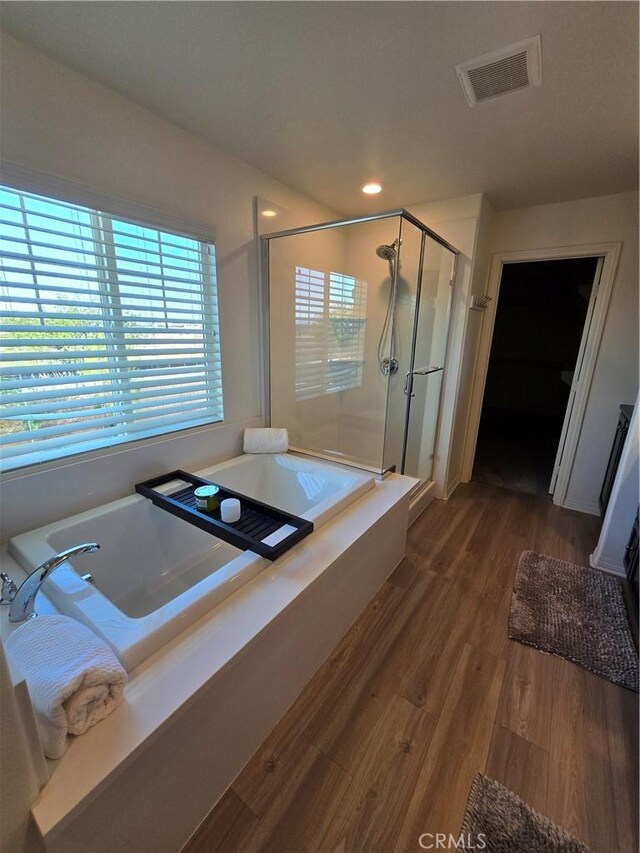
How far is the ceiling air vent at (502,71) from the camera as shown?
1.23 metres

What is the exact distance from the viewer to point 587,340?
2.70 meters

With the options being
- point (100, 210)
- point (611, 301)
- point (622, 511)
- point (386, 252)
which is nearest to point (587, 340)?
point (611, 301)

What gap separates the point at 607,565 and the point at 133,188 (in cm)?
342

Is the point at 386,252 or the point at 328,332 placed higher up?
the point at 386,252

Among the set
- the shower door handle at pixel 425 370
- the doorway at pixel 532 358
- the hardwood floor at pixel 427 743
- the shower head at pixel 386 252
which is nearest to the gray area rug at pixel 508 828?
the hardwood floor at pixel 427 743

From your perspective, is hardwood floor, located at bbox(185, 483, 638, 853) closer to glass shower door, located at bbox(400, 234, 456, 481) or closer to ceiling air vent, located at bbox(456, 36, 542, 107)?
glass shower door, located at bbox(400, 234, 456, 481)

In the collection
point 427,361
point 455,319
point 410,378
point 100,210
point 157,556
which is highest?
point 100,210

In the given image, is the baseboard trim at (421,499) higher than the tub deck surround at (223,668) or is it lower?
lower

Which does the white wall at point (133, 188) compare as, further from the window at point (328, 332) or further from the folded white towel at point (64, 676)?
the folded white towel at point (64, 676)

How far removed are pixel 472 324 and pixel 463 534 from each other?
168cm

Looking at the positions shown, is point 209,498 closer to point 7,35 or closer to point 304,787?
point 304,787

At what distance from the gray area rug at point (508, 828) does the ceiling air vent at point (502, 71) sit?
99.6 inches

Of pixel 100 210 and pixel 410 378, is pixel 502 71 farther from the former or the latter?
pixel 100 210

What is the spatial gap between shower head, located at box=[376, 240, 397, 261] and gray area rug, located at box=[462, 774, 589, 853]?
2750mm
